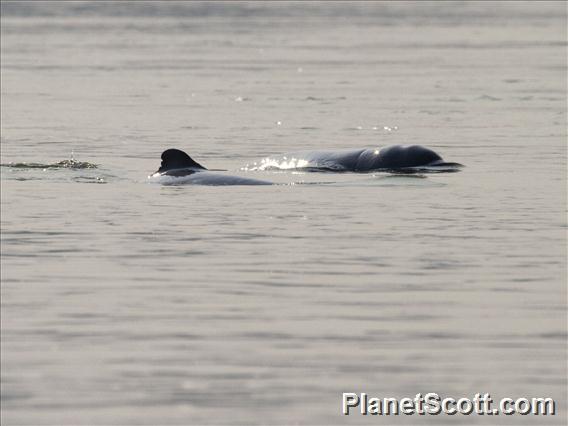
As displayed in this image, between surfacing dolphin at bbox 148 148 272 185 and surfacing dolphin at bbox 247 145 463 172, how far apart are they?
2.50 metres

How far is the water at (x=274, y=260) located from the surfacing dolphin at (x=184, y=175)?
0.31m

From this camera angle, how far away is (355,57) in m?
69.9

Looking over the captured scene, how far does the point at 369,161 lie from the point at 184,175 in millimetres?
4079

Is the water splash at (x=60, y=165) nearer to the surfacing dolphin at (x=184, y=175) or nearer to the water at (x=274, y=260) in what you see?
the water at (x=274, y=260)

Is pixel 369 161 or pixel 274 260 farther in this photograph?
pixel 369 161

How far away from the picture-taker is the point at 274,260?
62.7ft

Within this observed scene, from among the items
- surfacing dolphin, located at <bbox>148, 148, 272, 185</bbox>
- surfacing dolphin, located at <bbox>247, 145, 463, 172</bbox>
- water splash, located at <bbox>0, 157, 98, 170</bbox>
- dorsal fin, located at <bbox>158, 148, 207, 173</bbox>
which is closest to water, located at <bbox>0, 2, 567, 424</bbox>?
water splash, located at <bbox>0, 157, 98, 170</bbox>

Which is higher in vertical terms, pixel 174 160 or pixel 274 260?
pixel 174 160

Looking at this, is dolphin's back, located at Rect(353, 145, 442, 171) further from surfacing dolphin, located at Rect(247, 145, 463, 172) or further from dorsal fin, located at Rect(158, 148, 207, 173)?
dorsal fin, located at Rect(158, 148, 207, 173)

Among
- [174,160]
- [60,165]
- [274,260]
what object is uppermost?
[174,160]

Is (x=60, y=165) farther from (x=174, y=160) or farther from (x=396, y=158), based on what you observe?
(x=396, y=158)

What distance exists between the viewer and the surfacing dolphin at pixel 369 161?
30.0 m

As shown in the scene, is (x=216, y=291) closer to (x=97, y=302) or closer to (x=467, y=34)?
(x=97, y=302)

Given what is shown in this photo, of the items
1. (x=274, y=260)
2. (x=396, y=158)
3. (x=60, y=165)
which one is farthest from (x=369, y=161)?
(x=274, y=260)
